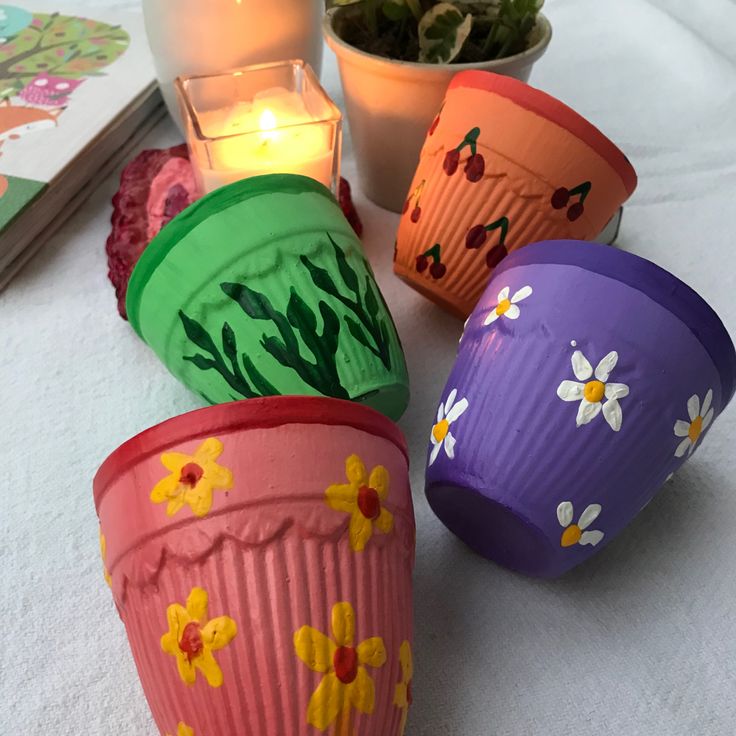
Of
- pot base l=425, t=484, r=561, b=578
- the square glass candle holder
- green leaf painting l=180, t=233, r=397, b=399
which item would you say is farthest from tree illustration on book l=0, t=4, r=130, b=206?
pot base l=425, t=484, r=561, b=578

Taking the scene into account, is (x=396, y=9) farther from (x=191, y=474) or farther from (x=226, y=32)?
(x=191, y=474)

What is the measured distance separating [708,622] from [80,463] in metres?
0.29

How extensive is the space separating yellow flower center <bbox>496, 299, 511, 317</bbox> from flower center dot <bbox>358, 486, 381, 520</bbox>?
10 cm

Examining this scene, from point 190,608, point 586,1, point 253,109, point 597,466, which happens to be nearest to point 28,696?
point 190,608

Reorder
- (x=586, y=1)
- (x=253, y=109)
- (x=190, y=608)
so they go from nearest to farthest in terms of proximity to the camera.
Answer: (x=190, y=608), (x=253, y=109), (x=586, y=1)

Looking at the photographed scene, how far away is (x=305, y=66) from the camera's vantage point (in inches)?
20.9

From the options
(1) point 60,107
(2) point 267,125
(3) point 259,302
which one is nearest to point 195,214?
(3) point 259,302

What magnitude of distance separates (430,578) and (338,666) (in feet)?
0.34

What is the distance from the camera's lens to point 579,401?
0.32m

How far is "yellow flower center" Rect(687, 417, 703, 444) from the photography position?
0.32 metres

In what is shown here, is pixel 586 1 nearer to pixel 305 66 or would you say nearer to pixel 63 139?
pixel 305 66

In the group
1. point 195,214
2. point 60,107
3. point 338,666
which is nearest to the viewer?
point 338,666

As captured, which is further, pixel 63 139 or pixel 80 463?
pixel 63 139

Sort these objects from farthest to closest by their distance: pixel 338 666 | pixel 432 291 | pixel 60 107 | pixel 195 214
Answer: pixel 60 107 → pixel 432 291 → pixel 195 214 → pixel 338 666
